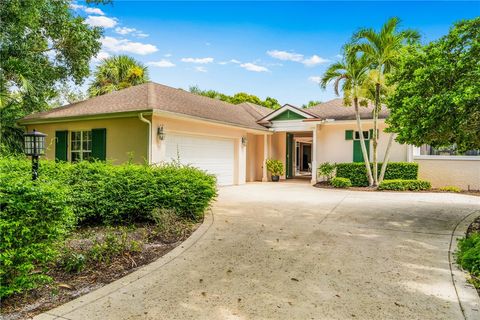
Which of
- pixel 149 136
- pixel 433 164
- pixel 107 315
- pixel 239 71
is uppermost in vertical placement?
pixel 239 71

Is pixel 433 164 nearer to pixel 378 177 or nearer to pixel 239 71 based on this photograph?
pixel 378 177

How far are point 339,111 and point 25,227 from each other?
16470mm

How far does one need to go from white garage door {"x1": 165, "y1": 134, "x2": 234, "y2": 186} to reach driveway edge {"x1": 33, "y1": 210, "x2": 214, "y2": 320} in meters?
5.81

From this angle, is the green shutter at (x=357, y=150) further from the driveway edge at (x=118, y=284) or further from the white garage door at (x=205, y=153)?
the driveway edge at (x=118, y=284)

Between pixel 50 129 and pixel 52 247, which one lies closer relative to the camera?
pixel 52 247

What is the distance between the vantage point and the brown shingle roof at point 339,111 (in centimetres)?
1570

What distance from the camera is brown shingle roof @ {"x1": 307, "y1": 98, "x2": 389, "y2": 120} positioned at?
15.7m

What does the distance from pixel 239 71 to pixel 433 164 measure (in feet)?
66.2

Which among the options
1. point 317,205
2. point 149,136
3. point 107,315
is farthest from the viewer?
point 149,136

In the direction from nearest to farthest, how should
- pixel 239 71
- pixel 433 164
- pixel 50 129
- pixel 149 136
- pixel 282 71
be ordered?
pixel 149 136, pixel 50 129, pixel 433 164, pixel 282 71, pixel 239 71

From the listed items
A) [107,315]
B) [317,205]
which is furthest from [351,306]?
[317,205]

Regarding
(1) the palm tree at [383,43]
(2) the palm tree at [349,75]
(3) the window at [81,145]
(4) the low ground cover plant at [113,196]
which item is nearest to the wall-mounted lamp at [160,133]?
(3) the window at [81,145]

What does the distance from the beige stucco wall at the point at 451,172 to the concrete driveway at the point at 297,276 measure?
775cm

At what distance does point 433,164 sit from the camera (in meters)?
14.1
